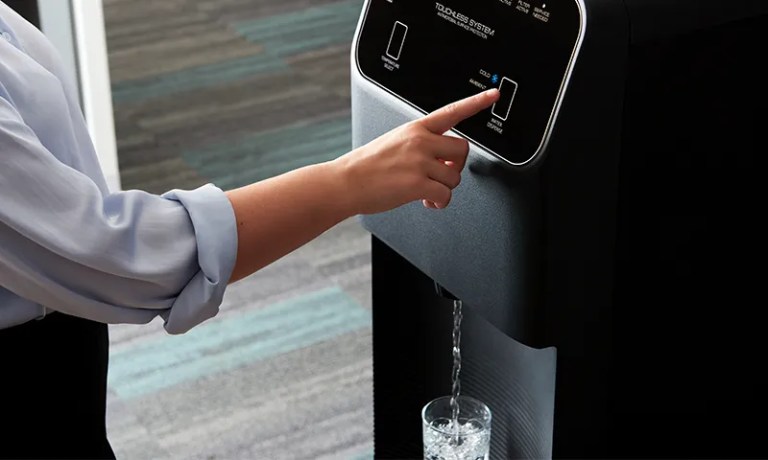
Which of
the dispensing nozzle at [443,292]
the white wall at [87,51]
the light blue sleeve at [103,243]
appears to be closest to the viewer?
the light blue sleeve at [103,243]

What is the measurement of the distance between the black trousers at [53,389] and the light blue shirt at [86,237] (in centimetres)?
11

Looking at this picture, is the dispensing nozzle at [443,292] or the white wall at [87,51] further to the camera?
the white wall at [87,51]

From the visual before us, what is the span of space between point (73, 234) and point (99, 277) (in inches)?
2.1

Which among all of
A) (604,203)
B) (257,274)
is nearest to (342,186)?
(604,203)

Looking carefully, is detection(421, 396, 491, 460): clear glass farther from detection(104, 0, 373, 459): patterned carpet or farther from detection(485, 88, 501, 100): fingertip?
detection(104, 0, 373, 459): patterned carpet

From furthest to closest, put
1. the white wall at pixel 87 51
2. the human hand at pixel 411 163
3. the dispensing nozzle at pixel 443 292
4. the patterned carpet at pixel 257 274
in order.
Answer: the white wall at pixel 87 51, the patterned carpet at pixel 257 274, the dispensing nozzle at pixel 443 292, the human hand at pixel 411 163

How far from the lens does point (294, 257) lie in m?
2.77

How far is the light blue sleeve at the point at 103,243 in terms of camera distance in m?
1.02

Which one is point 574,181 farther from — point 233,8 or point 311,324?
point 233,8

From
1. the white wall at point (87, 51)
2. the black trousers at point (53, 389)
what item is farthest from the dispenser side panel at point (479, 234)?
the white wall at point (87, 51)

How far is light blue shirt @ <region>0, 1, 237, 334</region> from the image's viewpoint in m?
1.02

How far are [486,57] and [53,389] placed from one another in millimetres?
545

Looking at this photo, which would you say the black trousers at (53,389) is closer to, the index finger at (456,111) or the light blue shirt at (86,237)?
the light blue shirt at (86,237)

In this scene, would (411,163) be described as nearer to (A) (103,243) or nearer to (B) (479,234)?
(B) (479,234)
